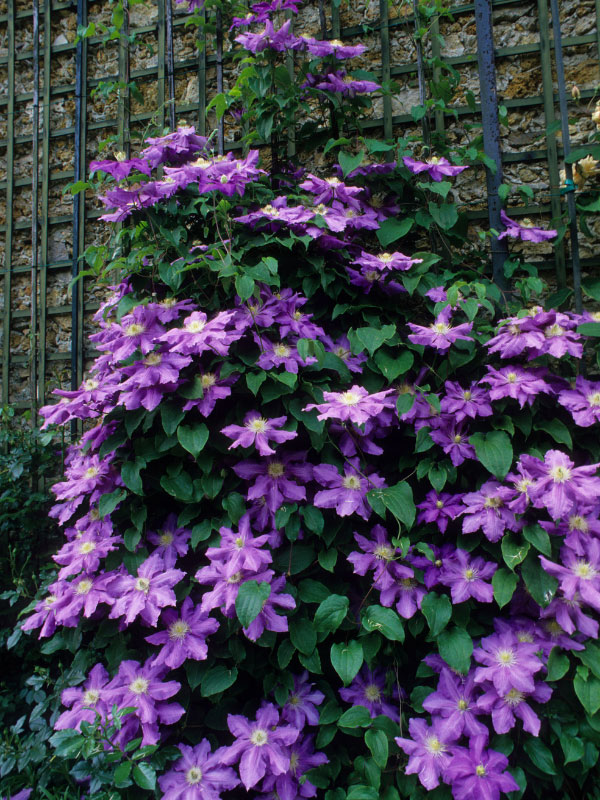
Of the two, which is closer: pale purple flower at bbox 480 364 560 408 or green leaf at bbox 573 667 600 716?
green leaf at bbox 573 667 600 716

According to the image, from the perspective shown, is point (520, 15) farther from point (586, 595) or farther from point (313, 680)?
point (313, 680)

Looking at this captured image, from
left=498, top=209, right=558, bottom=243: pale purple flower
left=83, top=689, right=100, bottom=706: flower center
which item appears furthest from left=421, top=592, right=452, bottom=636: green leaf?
left=498, top=209, right=558, bottom=243: pale purple flower

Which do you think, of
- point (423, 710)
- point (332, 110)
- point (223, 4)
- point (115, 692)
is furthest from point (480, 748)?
point (223, 4)

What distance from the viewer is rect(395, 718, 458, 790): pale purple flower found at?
103 cm

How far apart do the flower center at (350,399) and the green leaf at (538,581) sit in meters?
0.44

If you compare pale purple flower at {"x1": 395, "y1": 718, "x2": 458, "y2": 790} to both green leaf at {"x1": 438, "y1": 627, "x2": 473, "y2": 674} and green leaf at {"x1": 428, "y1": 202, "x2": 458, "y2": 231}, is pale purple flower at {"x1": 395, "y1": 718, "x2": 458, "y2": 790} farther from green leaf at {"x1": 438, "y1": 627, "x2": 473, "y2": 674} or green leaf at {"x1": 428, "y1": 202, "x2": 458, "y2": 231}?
green leaf at {"x1": 428, "y1": 202, "x2": 458, "y2": 231}

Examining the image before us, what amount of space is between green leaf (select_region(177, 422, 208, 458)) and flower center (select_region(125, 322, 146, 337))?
0.24 m

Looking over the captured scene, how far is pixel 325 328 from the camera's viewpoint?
1515 millimetres

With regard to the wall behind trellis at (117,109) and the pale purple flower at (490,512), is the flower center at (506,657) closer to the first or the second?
the pale purple flower at (490,512)

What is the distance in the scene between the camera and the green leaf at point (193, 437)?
1181 mm

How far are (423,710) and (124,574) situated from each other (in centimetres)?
66

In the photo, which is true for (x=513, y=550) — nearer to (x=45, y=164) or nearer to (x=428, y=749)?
(x=428, y=749)

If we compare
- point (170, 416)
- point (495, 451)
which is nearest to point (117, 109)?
point (170, 416)

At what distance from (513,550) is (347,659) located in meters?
0.37
